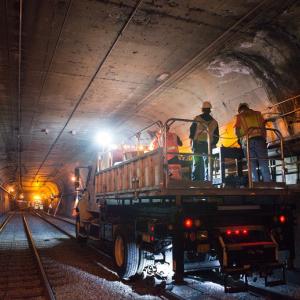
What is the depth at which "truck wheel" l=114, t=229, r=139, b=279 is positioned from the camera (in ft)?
23.2

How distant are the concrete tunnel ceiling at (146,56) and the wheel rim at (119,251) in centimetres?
442

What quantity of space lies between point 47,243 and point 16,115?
202 inches

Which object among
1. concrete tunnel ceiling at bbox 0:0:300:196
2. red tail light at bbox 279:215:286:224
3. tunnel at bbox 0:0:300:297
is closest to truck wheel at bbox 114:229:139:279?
red tail light at bbox 279:215:286:224

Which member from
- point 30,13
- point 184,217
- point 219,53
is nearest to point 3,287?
point 184,217

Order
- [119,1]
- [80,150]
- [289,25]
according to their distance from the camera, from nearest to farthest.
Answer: [119,1], [289,25], [80,150]

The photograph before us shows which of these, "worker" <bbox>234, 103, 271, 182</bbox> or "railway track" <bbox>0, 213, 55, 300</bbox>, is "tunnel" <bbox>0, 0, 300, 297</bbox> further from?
"railway track" <bbox>0, 213, 55, 300</bbox>

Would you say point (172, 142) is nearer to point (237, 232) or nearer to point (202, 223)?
point (202, 223)

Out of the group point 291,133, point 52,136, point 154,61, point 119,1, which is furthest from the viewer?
point 52,136

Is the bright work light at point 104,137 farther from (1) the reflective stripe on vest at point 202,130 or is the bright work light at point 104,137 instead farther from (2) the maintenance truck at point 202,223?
(1) the reflective stripe on vest at point 202,130

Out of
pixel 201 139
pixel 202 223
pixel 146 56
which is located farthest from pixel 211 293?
pixel 146 56

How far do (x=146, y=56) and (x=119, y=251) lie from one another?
470 centimetres

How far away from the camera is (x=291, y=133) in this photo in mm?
8297

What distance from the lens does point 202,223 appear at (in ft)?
19.0

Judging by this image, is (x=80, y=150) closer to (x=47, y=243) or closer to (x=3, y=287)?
(x=47, y=243)
